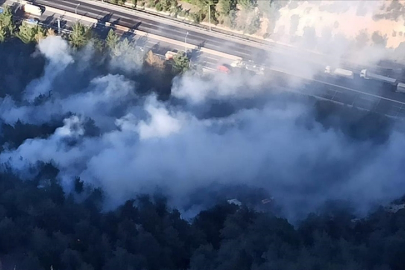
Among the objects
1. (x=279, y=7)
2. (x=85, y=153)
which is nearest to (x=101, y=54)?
(x=85, y=153)

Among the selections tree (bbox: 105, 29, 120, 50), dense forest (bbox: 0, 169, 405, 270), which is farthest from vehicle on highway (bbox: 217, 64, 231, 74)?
dense forest (bbox: 0, 169, 405, 270)

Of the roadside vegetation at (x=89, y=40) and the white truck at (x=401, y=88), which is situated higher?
the white truck at (x=401, y=88)

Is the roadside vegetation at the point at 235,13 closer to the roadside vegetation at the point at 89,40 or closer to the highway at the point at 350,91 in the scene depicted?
the highway at the point at 350,91

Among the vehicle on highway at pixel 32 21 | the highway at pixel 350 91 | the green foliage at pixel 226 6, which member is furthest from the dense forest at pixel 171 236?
the green foliage at pixel 226 6

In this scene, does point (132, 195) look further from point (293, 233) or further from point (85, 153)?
point (293, 233)

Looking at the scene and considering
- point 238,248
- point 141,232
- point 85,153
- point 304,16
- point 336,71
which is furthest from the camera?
point 304,16

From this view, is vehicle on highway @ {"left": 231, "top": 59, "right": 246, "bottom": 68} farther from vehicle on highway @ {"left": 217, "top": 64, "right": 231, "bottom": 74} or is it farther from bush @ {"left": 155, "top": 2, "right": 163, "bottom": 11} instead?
bush @ {"left": 155, "top": 2, "right": 163, "bottom": 11}

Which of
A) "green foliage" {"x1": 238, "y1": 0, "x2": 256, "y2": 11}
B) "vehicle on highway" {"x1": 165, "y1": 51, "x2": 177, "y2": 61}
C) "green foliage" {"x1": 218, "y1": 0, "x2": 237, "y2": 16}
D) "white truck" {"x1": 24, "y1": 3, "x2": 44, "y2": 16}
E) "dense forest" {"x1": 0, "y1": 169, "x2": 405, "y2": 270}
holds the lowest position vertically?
"dense forest" {"x1": 0, "y1": 169, "x2": 405, "y2": 270}
